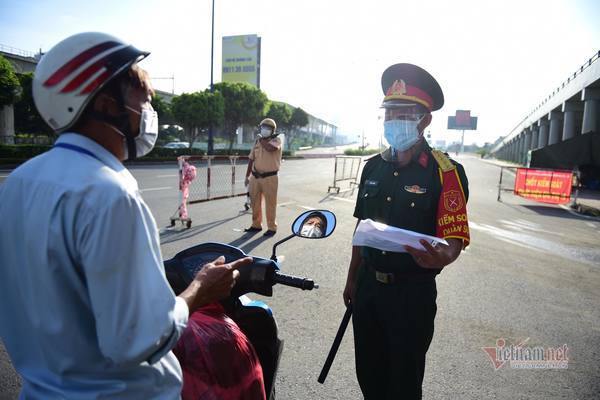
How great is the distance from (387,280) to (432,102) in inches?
42.1

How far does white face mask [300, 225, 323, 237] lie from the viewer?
201cm

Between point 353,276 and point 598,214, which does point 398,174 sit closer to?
point 353,276

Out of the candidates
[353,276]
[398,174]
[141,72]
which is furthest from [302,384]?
[141,72]

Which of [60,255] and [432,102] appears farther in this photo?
[432,102]

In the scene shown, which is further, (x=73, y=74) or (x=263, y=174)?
(x=263, y=174)

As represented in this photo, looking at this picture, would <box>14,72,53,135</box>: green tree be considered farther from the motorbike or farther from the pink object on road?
the motorbike

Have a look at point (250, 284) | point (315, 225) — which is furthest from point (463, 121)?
point (250, 284)

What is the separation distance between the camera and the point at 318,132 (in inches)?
5418

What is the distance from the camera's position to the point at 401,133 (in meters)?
2.38

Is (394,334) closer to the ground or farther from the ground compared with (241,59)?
closer to the ground

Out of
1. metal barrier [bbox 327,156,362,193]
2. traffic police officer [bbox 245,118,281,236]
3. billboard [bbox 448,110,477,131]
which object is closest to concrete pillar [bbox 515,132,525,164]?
billboard [bbox 448,110,477,131]

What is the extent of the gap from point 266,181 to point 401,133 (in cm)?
524

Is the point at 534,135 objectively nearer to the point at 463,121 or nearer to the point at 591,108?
the point at 591,108

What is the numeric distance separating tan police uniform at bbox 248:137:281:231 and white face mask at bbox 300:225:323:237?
17.7 feet
